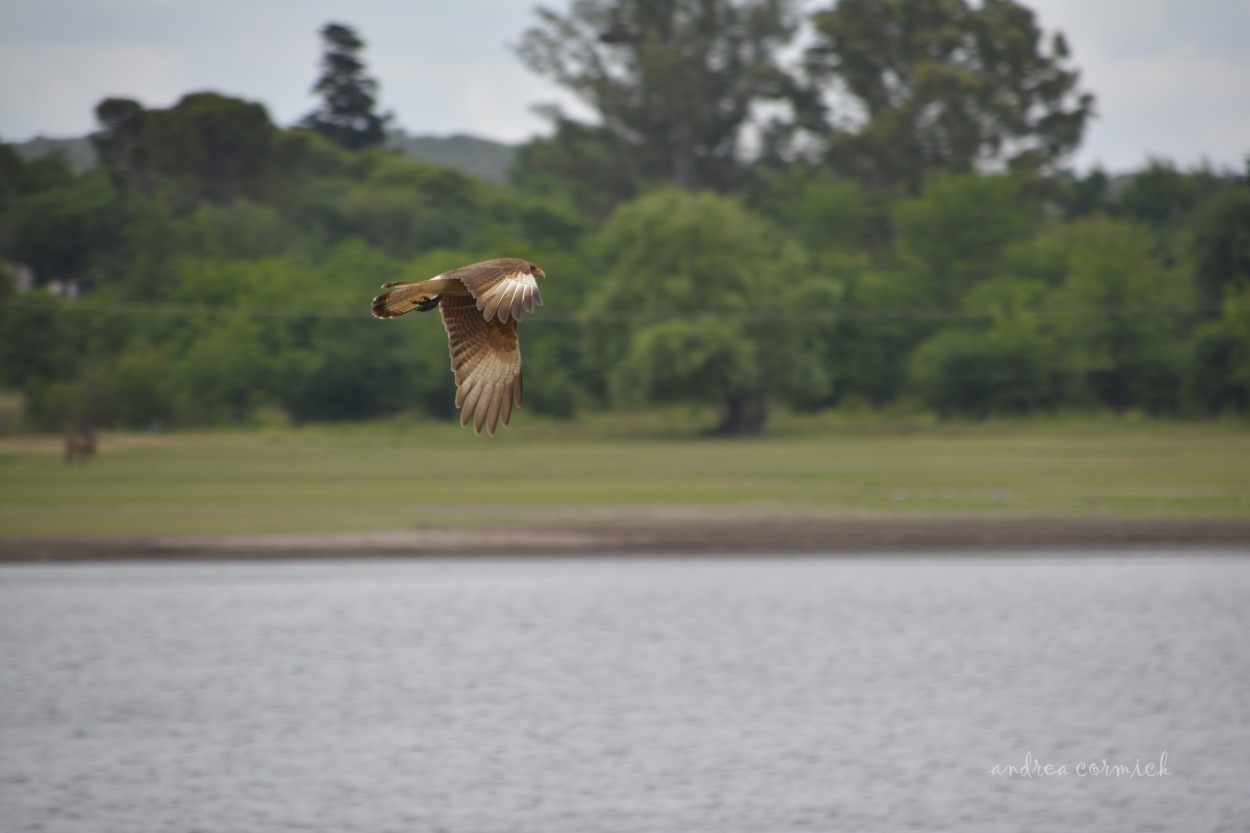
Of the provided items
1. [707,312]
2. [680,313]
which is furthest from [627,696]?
[707,312]

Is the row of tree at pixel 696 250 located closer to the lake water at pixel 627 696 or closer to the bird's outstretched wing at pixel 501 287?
the lake water at pixel 627 696

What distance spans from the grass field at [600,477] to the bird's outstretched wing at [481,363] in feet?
127

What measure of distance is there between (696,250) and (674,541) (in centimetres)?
4239

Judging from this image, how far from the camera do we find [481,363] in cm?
834

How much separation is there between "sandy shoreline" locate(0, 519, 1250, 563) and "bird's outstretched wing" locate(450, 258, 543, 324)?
120ft

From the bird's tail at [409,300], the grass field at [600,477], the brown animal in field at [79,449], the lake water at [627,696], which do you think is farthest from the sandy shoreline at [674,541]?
the bird's tail at [409,300]

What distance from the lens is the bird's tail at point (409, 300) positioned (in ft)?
24.5

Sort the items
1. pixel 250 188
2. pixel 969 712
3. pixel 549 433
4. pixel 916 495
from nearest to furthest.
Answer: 1. pixel 969 712
2. pixel 916 495
3. pixel 549 433
4. pixel 250 188

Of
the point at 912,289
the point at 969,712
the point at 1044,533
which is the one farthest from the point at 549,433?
the point at 969,712

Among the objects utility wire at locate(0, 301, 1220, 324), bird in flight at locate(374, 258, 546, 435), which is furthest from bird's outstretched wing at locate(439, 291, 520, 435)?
utility wire at locate(0, 301, 1220, 324)

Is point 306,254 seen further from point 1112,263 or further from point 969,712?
point 969,712

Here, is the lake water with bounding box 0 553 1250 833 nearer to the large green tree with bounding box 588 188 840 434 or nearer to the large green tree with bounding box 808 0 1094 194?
the large green tree with bounding box 588 188 840 434

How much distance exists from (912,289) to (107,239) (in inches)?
1873

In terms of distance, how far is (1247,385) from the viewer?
3108 inches
